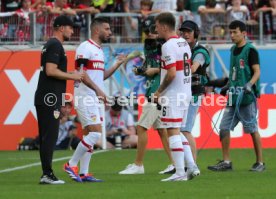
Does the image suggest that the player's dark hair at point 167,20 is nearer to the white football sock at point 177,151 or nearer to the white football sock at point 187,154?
the white football sock at point 177,151

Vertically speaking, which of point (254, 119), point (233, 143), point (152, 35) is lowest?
point (233, 143)

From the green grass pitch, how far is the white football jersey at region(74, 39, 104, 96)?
131 cm

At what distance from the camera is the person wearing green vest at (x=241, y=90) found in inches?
618

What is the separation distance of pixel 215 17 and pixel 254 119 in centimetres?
960

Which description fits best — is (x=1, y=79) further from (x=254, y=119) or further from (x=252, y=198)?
(x=252, y=198)

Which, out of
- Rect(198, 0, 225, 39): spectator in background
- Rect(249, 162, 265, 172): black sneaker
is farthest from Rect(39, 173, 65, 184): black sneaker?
Rect(198, 0, 225, 39): spectator in background

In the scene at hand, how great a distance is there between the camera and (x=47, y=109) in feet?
43.2

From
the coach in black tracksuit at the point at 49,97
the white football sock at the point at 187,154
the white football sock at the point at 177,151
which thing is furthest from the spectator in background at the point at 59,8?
the white football sock at the point at 177,151

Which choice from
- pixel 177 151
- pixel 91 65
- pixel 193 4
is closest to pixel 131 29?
pixel 193 4

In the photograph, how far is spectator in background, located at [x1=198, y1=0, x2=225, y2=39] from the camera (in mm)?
24953

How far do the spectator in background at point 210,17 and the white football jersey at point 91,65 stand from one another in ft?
35.9

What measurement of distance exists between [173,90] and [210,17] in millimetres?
11800

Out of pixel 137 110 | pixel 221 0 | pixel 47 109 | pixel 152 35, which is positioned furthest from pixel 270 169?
pixel 221 0

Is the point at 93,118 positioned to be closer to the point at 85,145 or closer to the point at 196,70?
the point at 85,145
